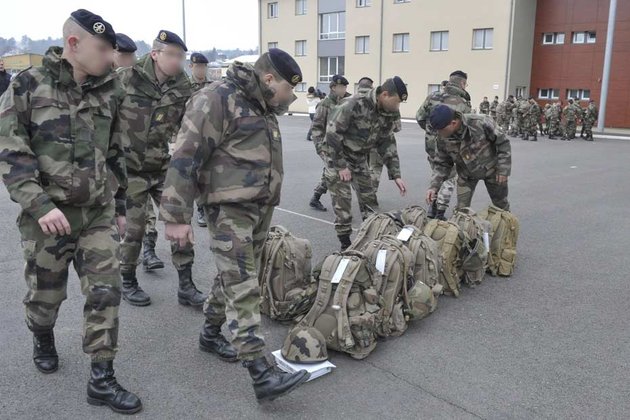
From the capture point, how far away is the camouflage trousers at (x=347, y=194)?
20.0ft

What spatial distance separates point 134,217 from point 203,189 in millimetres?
1624

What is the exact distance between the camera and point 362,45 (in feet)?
122

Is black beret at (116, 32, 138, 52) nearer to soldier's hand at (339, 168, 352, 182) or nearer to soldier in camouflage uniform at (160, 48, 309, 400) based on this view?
soldier in camouflage uniform at (160, 48, 309, 400)

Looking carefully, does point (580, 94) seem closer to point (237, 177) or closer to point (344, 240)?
point (344, 240)

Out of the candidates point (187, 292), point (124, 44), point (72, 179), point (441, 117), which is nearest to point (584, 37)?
point (441, 117)

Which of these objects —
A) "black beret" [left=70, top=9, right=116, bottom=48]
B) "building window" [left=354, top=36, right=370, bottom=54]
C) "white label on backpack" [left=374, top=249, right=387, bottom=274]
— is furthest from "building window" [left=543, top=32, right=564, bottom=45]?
"black beret" [left=70, top=9, right=116, bottom=48]

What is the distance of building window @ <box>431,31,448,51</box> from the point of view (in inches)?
1286

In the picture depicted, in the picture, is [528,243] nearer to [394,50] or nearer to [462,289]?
[462,289]

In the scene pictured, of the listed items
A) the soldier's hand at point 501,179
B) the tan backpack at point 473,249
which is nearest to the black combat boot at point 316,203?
the soldier's hand at point 501,179

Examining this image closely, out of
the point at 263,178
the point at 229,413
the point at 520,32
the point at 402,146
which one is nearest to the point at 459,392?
the point at 229,413

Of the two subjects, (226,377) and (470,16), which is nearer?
(226,377)

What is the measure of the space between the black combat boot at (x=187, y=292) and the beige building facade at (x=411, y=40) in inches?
1133

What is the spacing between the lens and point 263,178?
10.5ft

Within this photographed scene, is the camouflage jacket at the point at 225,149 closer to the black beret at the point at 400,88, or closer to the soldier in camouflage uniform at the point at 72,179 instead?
the soldier in camouflage uniform at the point at 72,179
